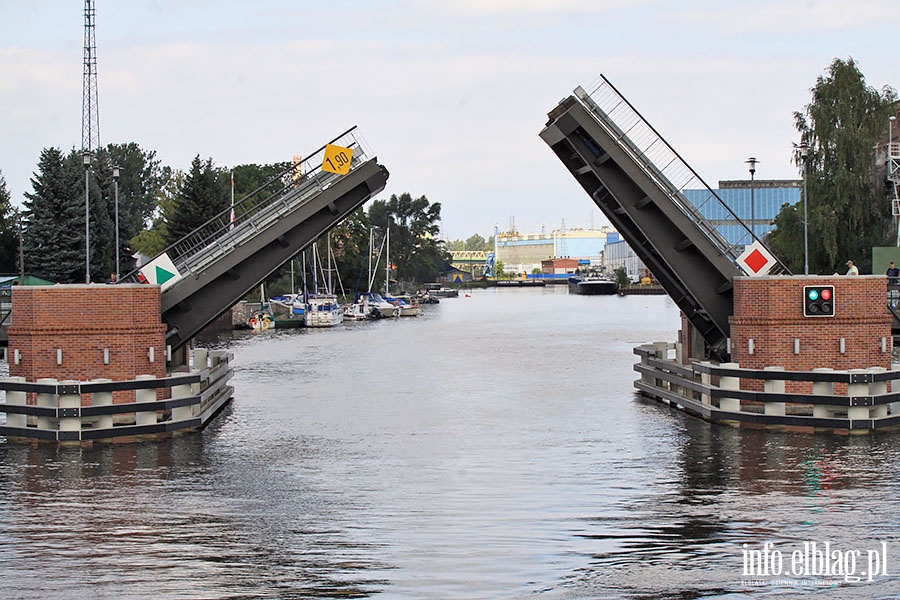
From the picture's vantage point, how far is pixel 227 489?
15.0m

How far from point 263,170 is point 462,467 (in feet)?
305

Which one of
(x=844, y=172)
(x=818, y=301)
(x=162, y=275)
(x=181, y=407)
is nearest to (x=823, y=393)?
(x=818, y=301)

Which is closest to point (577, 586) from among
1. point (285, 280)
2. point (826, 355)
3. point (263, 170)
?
point (826, 355)

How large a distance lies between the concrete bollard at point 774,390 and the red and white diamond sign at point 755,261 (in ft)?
7.16

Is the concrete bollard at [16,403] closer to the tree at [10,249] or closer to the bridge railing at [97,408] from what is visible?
the bridge railing at [97,408]

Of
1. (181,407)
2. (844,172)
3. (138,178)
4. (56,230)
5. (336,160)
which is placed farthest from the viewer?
(138,178)

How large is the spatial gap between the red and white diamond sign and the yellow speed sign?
7.95 meters

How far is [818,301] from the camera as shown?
770 inches

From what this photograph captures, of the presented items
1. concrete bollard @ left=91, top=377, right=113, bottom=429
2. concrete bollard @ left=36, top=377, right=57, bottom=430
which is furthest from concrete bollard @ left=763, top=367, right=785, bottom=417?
concrete bollard @ left=36, top=377, right=57, bottom=430

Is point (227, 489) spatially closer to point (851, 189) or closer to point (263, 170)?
point (851, 189)

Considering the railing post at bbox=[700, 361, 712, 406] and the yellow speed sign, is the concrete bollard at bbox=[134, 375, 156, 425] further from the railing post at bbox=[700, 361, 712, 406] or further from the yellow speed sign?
the railing post at bbox=[700, 361, 712, 406]

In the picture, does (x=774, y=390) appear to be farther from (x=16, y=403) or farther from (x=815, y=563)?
(x=16, y=403)

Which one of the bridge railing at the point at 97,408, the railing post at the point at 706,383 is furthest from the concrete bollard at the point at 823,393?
the bridge railing at the point at 97,408

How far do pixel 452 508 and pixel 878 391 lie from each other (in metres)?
9.07
